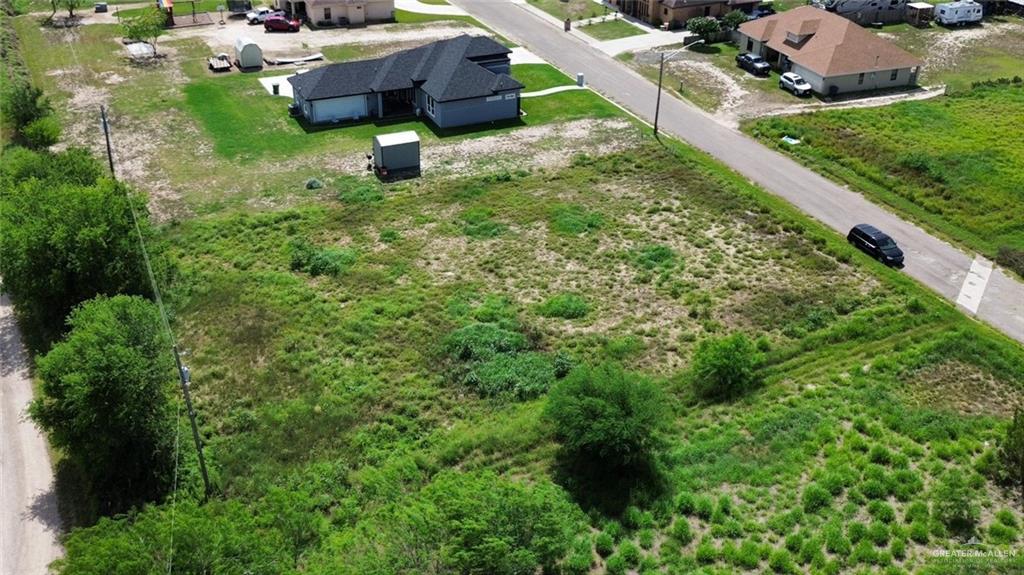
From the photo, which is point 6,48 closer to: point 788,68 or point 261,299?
point 261,299

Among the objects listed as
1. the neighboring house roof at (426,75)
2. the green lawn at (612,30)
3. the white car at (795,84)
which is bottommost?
the white car at (795,84)

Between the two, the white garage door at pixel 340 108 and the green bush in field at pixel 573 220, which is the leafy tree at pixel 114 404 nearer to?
the green bush in field at pixel 573 220

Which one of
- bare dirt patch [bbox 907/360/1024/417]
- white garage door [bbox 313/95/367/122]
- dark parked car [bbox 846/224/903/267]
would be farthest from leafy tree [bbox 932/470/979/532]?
white garage door [bbox 313/95/367/122]

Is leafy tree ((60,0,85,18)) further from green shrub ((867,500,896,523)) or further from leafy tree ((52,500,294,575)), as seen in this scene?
green shrub ((867,500,896,523))

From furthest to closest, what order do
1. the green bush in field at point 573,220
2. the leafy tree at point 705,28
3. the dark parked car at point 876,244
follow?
the leafy tree at point 705,28 → the green bush in field at point 573,220 → the dark parked car at point 876,244

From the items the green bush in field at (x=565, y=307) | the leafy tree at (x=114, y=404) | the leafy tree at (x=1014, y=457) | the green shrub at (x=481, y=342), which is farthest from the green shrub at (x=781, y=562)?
the leafy tree at (x=114, y=404)

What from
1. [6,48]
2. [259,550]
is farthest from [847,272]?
[6,48]
